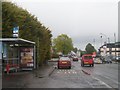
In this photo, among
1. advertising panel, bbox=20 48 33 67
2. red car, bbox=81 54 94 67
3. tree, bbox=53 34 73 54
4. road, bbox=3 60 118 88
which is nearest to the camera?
road, bbox=3 60 118 88

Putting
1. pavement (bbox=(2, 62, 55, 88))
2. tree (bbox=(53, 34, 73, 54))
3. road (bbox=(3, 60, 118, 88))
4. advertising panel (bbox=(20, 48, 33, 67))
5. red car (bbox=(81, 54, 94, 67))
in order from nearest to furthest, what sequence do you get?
pavement (bbox=(2, 62, 55, 88)), road (bbox=(3, 60, 118, 88)), advertising panel (bbox=(20, 48, 33, 67)), red car (bbox=(81, 54, 94, 67)), tree (bbox=(53, 34, 73, 54))

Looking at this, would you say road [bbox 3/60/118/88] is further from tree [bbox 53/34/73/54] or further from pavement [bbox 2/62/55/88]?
tree [bbox 53/34/73/54]

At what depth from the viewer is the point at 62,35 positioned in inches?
6683

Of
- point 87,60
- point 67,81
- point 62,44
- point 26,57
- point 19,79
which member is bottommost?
point 67,81

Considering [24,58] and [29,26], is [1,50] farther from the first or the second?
[29,26]

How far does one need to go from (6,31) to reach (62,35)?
451 ft

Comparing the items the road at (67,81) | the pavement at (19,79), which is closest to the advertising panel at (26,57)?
the pavement at (19,79)

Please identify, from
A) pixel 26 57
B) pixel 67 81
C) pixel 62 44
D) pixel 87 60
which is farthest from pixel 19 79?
pixel 62 44

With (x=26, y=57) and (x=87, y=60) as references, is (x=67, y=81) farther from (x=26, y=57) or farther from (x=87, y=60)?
(x=87, y=60)

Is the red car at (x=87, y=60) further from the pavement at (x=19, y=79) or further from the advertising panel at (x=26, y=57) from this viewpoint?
the pavement at (x=19, y=79)

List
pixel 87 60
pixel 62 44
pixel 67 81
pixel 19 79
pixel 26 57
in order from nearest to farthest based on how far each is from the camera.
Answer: pixel 67 81 → pixel 19 79 → pixel 26 57 → pixel 87 60 → pixel 62 44

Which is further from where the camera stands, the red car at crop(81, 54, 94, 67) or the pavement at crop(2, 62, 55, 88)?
the red car at crop(81, 54, 94, 67)

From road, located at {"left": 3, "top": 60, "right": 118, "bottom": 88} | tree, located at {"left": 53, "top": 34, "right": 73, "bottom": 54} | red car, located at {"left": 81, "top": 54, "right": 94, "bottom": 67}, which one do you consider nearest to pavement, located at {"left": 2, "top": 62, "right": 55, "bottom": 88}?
road, located at {"left": 3, "top": 60, "right": 118, "bottom": 88}

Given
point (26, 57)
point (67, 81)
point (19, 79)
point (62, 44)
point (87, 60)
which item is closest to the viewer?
point (67, 81)
